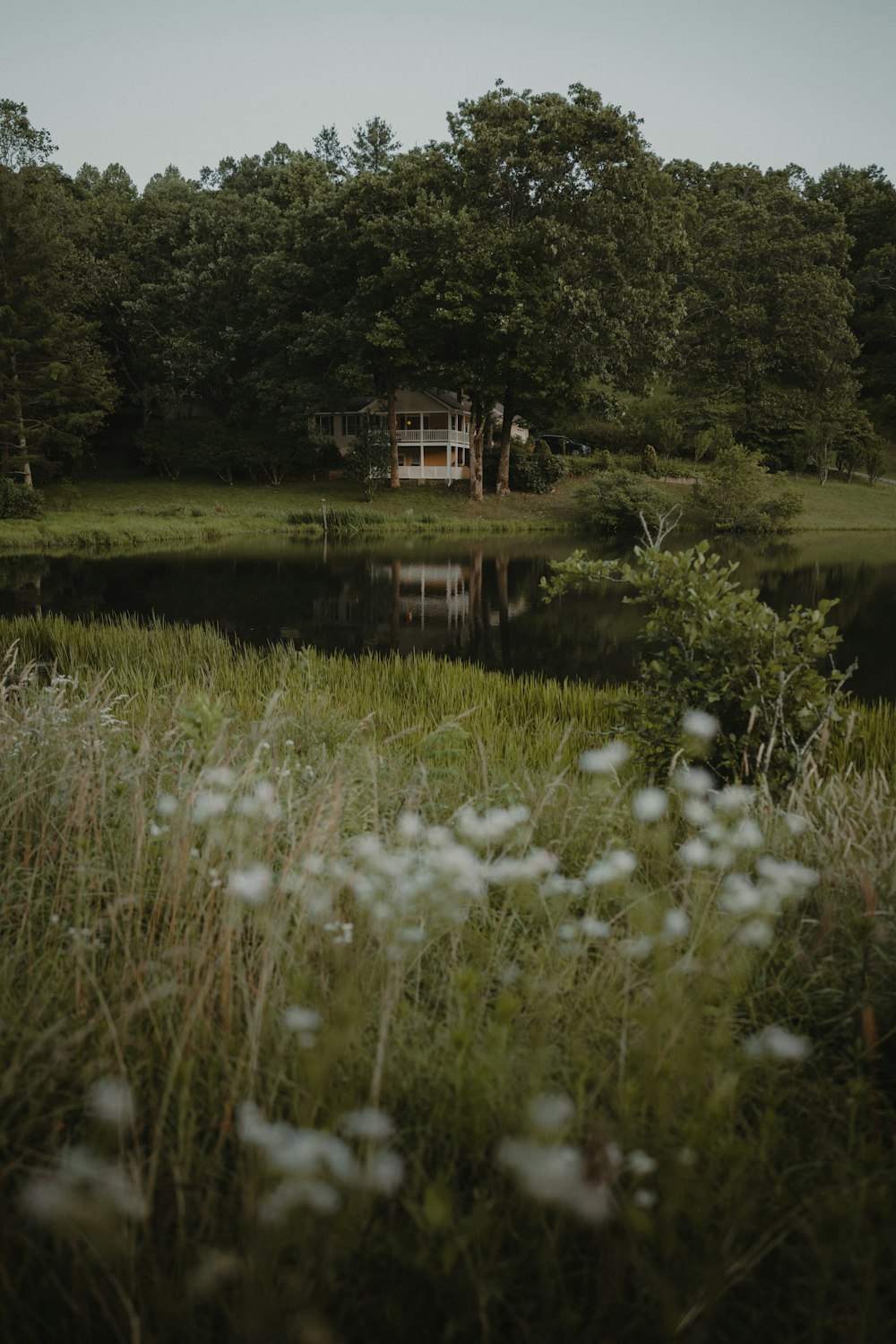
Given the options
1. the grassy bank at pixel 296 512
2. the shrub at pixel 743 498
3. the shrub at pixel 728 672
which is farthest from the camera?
the shrub at pixel 743 498

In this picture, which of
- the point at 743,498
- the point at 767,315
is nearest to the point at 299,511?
the point at 743,498

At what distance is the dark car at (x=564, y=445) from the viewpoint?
47859mm

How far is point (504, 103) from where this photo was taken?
109 ft

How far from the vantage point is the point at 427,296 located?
113 feet

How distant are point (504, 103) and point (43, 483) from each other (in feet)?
82.5

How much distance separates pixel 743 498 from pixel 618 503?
5.59 meters

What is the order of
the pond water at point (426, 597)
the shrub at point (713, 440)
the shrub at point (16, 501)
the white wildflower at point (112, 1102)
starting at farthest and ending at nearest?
the shrub at point (713, 440), the shrub at point (16, 501), the pond water at point (426, 597), the white wildflower at point (112, 1102)

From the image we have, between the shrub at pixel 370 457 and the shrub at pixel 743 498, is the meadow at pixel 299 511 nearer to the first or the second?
the shrub at pixel 370 457

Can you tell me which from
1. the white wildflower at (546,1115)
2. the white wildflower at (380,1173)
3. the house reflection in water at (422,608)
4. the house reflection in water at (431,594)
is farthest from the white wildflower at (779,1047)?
the house reflection in water at (431,594)

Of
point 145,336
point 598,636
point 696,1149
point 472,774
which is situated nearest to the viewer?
point 696,1149

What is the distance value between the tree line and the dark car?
5.03 metres

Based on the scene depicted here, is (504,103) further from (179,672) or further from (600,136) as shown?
(179,672)

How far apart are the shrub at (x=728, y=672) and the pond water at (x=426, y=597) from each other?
13.8 ft

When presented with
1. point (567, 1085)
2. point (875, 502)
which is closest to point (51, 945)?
point (567, 1085)
